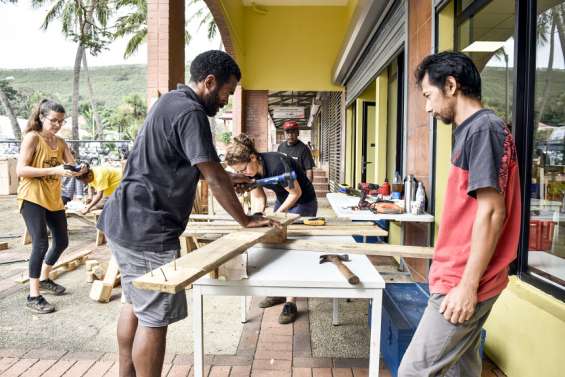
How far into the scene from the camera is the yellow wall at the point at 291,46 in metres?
11.5

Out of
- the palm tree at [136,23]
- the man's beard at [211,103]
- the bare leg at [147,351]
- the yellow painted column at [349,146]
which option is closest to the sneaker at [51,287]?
the bare leg at [147,351]

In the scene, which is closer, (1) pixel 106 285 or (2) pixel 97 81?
(1) pixel 106 285

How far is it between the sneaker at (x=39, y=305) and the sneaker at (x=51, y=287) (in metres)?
0.41

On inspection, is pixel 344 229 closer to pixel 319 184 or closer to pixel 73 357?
pixel 73 357

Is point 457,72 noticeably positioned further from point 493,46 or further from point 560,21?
point 493,46

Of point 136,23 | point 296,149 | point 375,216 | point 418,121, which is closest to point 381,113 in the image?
point 296,149

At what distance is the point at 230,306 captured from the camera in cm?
375

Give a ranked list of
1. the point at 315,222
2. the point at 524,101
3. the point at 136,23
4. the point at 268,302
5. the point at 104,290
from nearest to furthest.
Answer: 1. the point at 524,101
2. the point at 315,222
3. the point at 268,302
4. the point at 104,290
5. the point at 136,23

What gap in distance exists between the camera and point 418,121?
418 cm

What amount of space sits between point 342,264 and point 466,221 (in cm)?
70

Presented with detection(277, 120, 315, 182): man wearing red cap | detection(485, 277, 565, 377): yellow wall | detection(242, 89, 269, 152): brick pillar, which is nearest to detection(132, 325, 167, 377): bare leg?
detection(485, 277, 565, 377): yellow wall

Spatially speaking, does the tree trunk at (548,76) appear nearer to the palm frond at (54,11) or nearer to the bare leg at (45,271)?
the bare leg at (45,271)

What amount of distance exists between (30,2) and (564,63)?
24.3 m

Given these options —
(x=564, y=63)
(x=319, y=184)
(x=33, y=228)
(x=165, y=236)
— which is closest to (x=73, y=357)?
(x=33, y=228)
